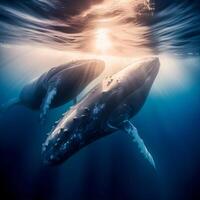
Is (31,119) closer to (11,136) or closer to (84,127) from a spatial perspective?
(11,136)

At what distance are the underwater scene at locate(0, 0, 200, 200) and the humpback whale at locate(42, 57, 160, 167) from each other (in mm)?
33

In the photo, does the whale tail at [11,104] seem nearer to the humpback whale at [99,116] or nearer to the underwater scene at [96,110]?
the underwater scene at [96,110]

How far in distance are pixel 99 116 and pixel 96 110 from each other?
8.9 inches

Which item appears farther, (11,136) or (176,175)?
(11,136)

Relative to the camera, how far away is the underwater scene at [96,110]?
8.89 metres

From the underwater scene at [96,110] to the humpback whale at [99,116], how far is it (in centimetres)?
3

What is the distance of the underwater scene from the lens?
8891 millimetres

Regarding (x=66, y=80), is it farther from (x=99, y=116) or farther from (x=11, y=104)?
(x=11, y=104)

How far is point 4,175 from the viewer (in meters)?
13.6

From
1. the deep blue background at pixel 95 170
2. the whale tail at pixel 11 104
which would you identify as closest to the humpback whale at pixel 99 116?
the deep blue background at pixel 95 170

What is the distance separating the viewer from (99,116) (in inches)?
338

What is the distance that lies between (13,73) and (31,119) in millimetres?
50213

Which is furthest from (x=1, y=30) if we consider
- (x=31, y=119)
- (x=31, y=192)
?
(x=31, y=192)

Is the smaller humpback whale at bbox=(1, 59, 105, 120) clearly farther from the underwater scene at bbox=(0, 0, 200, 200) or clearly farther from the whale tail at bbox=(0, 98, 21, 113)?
the whale tail at bbox=(0, 98, 21, 113)
